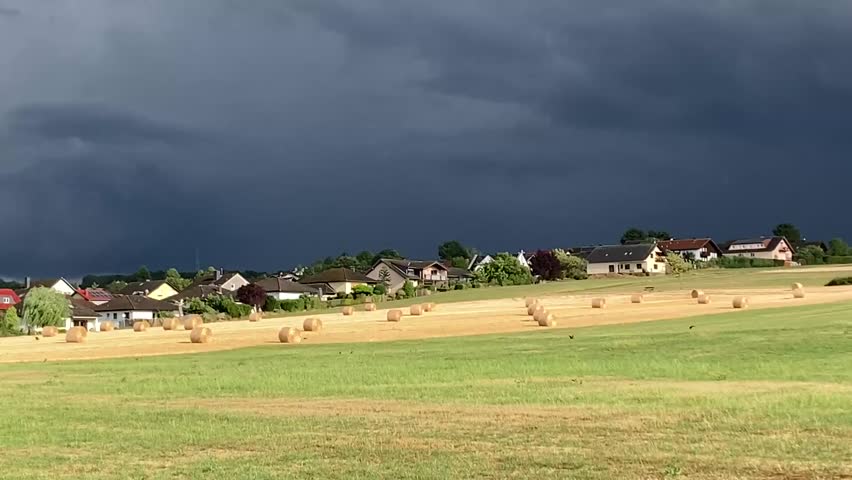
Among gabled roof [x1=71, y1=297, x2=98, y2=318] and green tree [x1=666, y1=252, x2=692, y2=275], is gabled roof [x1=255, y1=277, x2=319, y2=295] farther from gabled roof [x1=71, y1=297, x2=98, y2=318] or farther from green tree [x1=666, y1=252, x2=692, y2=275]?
green tree [x1=666, y1=252, x2=692, y2=275]

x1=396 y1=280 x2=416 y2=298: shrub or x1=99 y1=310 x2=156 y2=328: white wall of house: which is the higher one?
x1=396 y1=280 x2=416 y2=298: shrub

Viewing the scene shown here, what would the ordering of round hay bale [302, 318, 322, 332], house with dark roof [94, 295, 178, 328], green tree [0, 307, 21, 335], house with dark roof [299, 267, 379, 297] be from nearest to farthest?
round hay bale [302, 318, 322, 332]
green tree [0, 307, 21, 335]
house with dark roof [94, 295, 178, 328]
house with dark roof [299, 267, 379, 297]

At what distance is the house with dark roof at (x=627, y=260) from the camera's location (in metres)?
171

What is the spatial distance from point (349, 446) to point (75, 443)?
464 cm

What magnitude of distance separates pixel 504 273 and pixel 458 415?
122 metres

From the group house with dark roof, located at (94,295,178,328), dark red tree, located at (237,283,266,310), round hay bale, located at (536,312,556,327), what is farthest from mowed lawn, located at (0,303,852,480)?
house with dark roof, located at (94,295,178,328)

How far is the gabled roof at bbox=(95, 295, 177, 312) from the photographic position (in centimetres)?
15150

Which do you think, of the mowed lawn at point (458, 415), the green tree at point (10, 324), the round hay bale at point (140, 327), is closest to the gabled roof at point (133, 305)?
the green tree at point (10, 324)

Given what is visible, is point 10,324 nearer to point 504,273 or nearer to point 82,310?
point 82,310

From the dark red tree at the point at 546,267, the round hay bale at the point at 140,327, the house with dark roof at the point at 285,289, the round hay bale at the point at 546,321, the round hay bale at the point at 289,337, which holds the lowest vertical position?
the round hay bale at the point at 289,337

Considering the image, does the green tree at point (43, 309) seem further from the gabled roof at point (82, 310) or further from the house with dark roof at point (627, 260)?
the house with dark roof at point (627, 260)

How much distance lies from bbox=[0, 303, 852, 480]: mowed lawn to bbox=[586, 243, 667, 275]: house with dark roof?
13861cm

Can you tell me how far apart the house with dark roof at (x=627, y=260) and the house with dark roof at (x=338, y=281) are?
41542 mm

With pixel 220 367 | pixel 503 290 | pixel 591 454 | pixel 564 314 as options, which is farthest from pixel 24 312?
pixel 591 454
